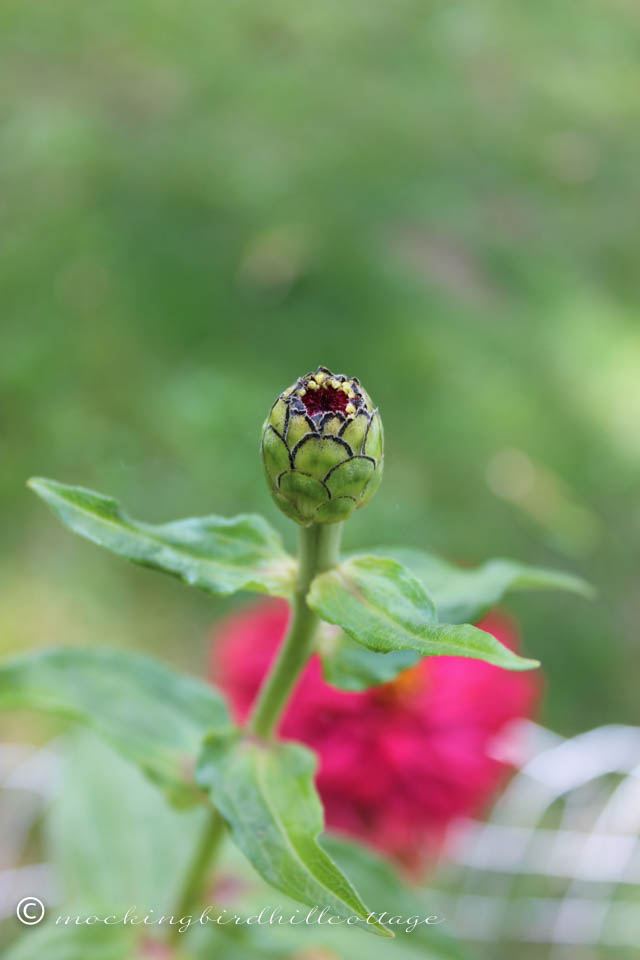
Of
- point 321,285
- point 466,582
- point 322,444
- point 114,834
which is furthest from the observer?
point 321,285

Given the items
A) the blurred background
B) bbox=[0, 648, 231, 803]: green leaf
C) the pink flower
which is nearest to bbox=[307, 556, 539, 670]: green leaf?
bbox=[0, 648, 231, 803]: green leaf

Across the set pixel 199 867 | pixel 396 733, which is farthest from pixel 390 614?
pixel 396 733

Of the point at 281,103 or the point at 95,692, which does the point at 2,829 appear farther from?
the point at 281,103

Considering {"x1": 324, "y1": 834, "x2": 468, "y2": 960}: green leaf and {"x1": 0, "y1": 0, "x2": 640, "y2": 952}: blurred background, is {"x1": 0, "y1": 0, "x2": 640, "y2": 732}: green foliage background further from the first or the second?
{"x1": 324, "y1": 834, "x2": 468, "y2": 960}: green leaf

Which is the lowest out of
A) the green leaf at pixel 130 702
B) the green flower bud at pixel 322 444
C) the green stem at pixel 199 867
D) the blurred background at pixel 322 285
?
the green stem at pixel 199 867

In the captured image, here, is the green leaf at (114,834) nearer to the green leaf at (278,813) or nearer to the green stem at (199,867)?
the green stem at (199,867)

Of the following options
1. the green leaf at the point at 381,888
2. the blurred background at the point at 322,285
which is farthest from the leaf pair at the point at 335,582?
the blurred background at the point at 322,285

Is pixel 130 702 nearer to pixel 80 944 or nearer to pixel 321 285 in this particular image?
pixel 80 944
